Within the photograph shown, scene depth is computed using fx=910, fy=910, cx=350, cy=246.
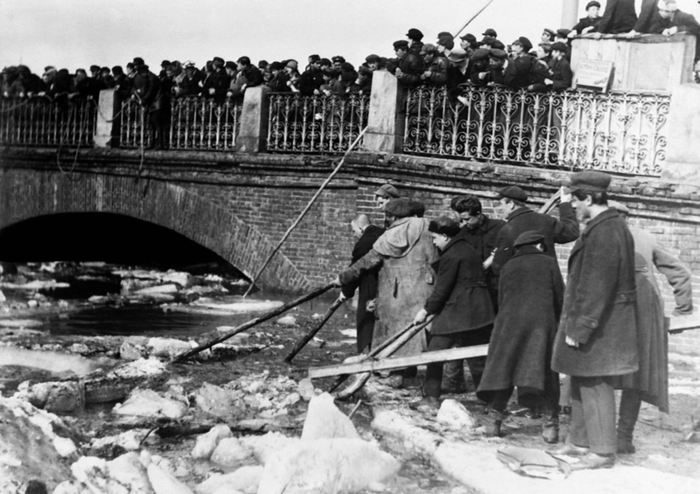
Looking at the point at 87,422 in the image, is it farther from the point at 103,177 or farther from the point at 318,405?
the point at 103,177

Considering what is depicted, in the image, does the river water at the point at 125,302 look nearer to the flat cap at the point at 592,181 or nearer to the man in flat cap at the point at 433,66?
the man in flat cap at the point at 433,66

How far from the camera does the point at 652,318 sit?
605 cm

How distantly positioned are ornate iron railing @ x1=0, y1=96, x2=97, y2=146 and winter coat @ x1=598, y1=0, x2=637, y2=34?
28.9 ft

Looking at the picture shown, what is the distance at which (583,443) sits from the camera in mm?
5848

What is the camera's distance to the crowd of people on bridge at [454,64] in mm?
11500

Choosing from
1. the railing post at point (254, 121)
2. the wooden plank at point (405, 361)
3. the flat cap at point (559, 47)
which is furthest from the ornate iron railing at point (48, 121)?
the wooden plank at point (405, 361)

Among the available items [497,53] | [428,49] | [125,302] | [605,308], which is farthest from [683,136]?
[125,302]

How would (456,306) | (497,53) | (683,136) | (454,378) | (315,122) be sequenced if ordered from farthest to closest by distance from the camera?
(315,122), (497,53), (683,136), (454,378), (456,306)

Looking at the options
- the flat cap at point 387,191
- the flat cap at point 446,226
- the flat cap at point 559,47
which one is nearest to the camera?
the flat cap at point 446,226

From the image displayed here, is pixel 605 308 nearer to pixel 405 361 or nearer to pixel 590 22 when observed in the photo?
pixel 405 361

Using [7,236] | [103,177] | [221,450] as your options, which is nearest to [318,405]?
[221,450]

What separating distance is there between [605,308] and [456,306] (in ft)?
6.06

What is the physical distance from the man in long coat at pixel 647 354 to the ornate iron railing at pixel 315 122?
6843mm

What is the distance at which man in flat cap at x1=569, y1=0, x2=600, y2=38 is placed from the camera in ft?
40.4
